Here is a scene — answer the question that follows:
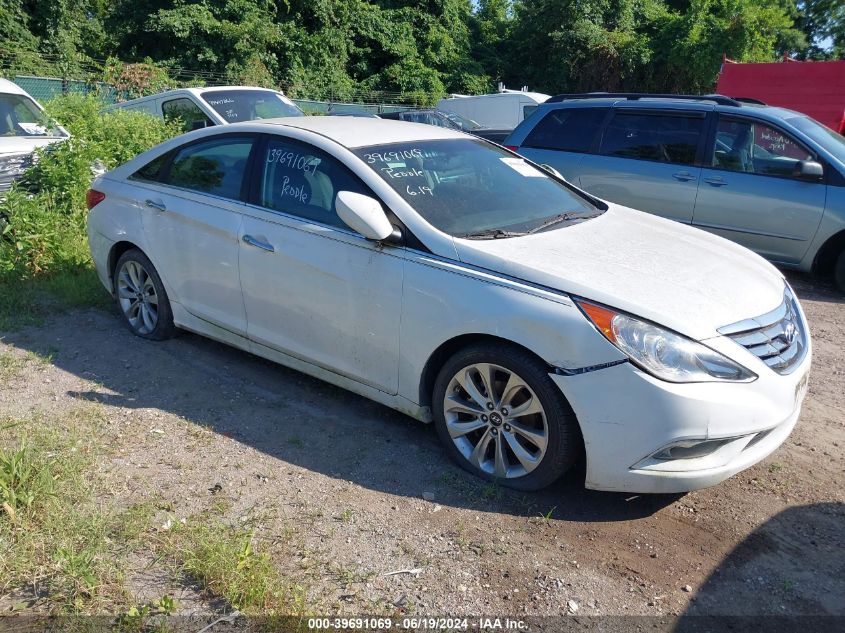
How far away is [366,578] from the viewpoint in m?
3.08

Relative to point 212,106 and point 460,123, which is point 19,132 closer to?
point 212,106

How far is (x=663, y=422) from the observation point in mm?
3193

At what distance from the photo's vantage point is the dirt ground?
3025mm

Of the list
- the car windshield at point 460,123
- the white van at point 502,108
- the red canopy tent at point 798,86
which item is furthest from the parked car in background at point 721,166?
the white van at point 502,108

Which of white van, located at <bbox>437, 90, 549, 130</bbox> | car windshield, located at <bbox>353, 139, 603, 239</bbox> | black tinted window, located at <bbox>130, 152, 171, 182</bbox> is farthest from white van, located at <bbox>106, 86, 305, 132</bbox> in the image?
white van, located at <bbox>437, 90, 549, 130</bbox>

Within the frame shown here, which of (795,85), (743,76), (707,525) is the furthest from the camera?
(743,76)

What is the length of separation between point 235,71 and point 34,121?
18.7 meters

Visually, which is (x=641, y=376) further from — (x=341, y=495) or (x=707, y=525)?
(x=341, y=495)

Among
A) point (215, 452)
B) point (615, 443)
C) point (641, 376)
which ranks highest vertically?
point (641, 376)

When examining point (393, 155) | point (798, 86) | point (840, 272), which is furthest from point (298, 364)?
point (798, 86)

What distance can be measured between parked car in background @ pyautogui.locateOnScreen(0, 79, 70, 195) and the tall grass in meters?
0.13

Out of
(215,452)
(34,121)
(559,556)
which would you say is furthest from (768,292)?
(34,121)

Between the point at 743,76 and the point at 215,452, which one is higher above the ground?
the point at 743,76

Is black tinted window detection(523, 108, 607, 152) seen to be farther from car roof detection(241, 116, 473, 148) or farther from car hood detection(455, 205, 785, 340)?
car hood detection(455, 205, 785, 340)
